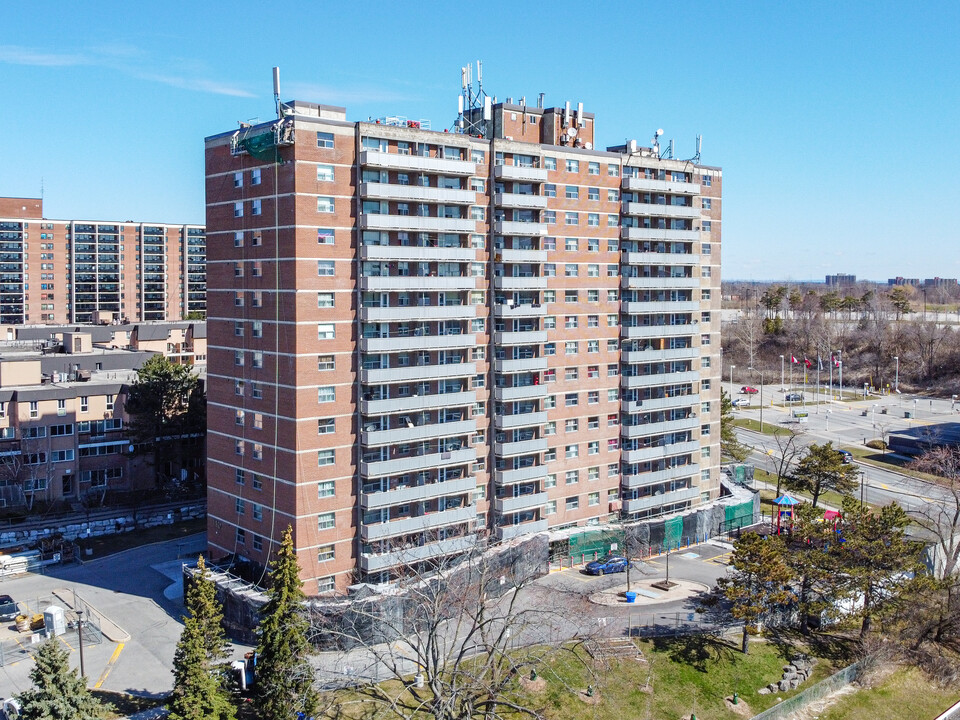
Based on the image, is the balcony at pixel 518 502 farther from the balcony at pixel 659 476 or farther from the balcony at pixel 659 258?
the balcony at pixel 659 258

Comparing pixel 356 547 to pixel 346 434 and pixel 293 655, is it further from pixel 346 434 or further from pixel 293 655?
pixel 293 655

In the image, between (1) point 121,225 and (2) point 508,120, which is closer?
(2) point 508,120

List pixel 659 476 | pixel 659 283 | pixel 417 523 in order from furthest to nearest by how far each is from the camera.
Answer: pixel 659 476
pixel 659 283
pixel 417 523

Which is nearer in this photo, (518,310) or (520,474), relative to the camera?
(518,310)

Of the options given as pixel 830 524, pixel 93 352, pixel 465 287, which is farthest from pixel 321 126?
pixel 93 352

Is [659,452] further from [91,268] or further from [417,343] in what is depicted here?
[91,268]

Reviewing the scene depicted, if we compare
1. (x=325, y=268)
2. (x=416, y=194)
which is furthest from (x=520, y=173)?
(x=325, y=268)

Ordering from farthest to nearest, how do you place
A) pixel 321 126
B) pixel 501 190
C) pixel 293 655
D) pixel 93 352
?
pixel 93 352
pixel 501 190
pixel 321 126
pixel 293 655
